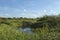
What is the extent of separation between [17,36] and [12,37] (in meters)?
0.45

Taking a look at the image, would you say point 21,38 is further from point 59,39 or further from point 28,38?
point 59,39

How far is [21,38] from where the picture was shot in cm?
848

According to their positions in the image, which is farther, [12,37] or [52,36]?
[52,36]

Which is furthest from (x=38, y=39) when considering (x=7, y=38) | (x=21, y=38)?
(x=7, y=38)

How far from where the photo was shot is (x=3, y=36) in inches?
341

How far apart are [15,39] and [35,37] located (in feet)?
3.68

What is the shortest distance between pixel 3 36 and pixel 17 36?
67 centimetres

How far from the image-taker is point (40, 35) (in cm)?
899

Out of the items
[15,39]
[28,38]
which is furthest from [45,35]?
[15,39]

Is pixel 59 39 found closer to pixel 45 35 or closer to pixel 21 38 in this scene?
pixel 45 35

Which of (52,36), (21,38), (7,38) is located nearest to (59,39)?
(52,36)

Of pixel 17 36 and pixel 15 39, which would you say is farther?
pixel 17 36

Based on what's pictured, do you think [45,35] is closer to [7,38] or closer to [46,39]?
[46,39]

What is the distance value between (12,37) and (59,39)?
7.19 feet
